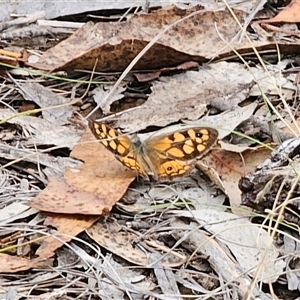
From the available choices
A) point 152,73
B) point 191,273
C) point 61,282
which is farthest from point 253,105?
point 61,282

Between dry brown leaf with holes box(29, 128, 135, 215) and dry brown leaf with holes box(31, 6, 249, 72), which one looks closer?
dry brown leaf with holes box(29, 128, 135, 215)

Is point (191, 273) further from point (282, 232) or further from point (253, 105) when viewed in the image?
point (253, 105)

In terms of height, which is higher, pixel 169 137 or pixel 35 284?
pixel 169 137

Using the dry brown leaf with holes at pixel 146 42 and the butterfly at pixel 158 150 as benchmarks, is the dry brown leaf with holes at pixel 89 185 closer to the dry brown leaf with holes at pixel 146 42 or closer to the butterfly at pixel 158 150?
the butterfly at pixel 158 150

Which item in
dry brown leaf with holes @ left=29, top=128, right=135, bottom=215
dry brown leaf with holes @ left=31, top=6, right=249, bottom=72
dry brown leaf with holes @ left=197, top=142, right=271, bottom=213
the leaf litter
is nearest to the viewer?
the leaf litter

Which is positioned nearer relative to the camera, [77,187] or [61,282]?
[61,282]

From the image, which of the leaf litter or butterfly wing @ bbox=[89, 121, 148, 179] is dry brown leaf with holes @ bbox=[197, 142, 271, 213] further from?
butterfly wing @ bbox=[89, 121, 148, 179]

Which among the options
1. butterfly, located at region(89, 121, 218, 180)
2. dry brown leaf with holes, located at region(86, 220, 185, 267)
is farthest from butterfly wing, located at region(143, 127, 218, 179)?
dry brown leaf with holes, located at region(86, 220, 185, 267)
